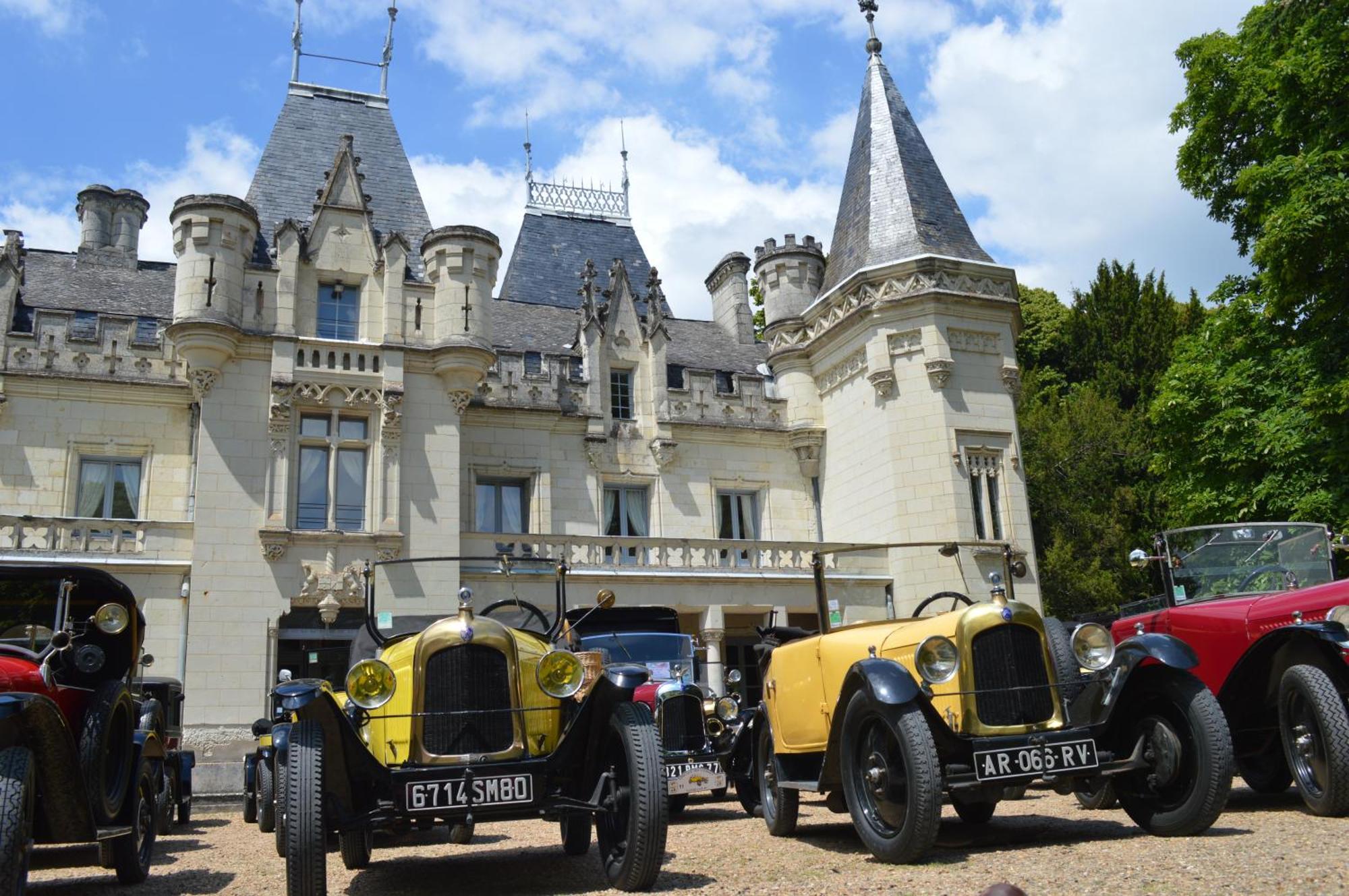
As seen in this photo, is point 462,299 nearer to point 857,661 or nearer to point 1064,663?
point 857,661

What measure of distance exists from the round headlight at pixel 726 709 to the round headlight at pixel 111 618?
19.4 feet

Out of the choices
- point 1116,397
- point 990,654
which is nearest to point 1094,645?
point 990,654

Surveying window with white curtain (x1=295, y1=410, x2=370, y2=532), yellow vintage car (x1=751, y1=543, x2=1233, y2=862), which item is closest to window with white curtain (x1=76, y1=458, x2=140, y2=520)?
window with white curtain (x1=295, y1=410, x2=370, y2=532)

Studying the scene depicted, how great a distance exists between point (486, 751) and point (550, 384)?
1743 cm

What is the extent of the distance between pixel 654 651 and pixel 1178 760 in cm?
693

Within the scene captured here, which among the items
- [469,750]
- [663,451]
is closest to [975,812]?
[469,750]

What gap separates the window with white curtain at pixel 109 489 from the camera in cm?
2005

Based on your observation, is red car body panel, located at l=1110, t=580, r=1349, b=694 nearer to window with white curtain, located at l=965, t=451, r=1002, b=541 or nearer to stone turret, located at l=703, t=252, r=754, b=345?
window with white curtain, located at l=965, t=451, r=1002, b=541

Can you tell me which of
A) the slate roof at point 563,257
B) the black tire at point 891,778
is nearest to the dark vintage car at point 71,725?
the black tire at point 891,778

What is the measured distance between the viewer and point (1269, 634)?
26.7ft

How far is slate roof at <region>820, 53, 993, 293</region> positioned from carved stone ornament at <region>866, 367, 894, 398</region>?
2.58 metres

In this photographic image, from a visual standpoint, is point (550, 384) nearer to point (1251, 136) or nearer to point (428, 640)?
point (1251, 136)

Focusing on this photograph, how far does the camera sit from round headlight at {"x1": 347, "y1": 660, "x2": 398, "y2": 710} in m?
6.19

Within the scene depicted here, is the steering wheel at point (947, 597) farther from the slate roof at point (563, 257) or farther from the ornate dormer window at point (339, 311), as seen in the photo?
the slate roof at point (563, 257)
